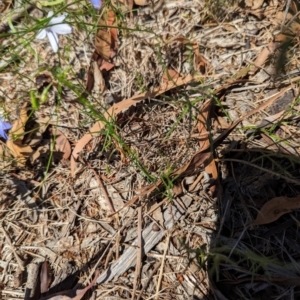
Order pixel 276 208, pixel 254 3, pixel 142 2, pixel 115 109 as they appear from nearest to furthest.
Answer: pixel 276 208
pixel 115 109
pixel 254 3
pixel 142 2

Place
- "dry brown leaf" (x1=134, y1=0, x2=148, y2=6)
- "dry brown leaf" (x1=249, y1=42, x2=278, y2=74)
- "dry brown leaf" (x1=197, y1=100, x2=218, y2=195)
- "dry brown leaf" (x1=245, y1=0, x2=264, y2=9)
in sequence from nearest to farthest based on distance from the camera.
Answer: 1. "dry brown leaf" (x1=197, y1=100, x2=218, y2=195)
2. "dry brown leaf" (x1=249, y1=42, x2=278, y2=74)
3. "dry brown leaf" (x1=245, y1=0, x2=264, y2=9)
4. "dry brown leaf" (x1=134, y1=0, x2=148, y2=6)

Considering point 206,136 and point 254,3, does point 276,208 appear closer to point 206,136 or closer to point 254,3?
point 206,136

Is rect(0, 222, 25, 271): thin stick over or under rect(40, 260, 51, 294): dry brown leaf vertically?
over

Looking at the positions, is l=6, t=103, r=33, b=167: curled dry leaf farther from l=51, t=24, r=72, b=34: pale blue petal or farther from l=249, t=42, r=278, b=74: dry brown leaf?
l=249, t=42, r=278, b=74: dry brown leaf

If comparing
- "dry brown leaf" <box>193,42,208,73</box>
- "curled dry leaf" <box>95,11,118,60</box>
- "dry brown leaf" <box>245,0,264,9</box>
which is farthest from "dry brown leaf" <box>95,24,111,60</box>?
"dry brown leaf" <box>245,0,264,9</box>

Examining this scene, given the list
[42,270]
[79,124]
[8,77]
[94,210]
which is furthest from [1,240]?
[8,77]

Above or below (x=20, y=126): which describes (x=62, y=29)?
above

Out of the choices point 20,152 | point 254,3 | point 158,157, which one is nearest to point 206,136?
point 158,157

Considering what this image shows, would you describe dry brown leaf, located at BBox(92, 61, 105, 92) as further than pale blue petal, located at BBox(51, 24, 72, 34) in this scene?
Yes
